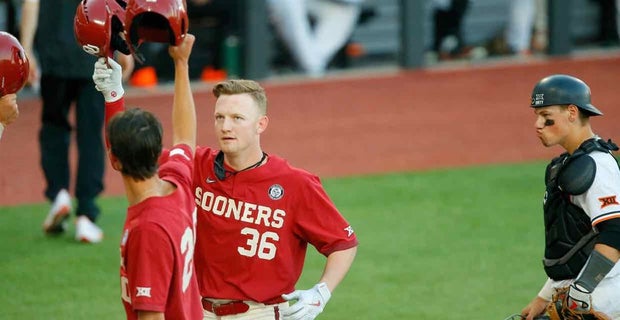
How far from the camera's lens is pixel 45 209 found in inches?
370

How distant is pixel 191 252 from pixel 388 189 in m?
6.27

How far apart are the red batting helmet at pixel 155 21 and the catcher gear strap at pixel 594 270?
1941mm

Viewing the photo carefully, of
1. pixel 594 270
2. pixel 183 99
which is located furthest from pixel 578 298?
pixel 183 99

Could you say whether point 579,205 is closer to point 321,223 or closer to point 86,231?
point 321,223

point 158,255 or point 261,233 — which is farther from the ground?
point 158,255

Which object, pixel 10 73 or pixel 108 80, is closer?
pixel 108 80

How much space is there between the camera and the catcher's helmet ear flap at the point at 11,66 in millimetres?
5117

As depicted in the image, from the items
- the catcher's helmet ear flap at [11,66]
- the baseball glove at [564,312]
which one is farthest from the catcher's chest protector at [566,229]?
the catcher's helmet ear flap at [11,66]

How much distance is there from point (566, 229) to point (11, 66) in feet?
8.64

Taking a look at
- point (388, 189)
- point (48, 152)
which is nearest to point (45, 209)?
point (48, 152)

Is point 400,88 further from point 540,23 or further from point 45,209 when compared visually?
point 45,209

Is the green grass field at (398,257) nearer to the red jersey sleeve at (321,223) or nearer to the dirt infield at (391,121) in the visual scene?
the dirt infield at (391,121)

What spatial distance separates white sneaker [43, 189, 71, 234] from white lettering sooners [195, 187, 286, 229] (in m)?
3.54

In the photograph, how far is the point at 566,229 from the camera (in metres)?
4.92
